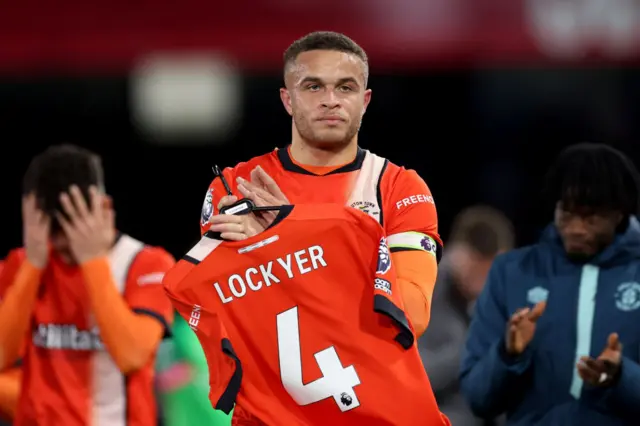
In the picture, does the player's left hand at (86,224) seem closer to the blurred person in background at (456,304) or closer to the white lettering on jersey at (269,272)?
the white lettering on jersey at (269,272)

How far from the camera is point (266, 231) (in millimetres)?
3490

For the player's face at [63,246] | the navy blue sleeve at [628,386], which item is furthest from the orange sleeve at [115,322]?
the navy blue sleeve at [628,386]

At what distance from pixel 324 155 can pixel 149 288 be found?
136 cm

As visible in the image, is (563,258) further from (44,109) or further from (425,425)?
(44,109)

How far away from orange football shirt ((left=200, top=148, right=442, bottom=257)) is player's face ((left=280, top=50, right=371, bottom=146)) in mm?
111

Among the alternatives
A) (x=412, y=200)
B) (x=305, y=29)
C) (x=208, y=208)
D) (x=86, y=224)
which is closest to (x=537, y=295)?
(x=412, y=200)

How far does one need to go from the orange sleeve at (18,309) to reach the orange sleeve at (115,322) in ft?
0.72

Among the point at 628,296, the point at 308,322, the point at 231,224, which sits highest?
the point at 231,224

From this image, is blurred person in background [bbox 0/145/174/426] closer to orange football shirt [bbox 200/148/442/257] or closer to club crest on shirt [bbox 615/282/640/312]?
orange football shirt [bbox 200/148/442/257]

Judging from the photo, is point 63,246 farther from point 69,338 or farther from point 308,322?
point 308,322

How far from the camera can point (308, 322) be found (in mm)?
3473

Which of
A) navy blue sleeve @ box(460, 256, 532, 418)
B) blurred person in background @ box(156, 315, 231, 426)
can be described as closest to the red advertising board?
blurred person in background @ box(156, 315, 231, 426)

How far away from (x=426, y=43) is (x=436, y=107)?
1.42 metres

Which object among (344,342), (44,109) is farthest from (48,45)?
(344,342)
